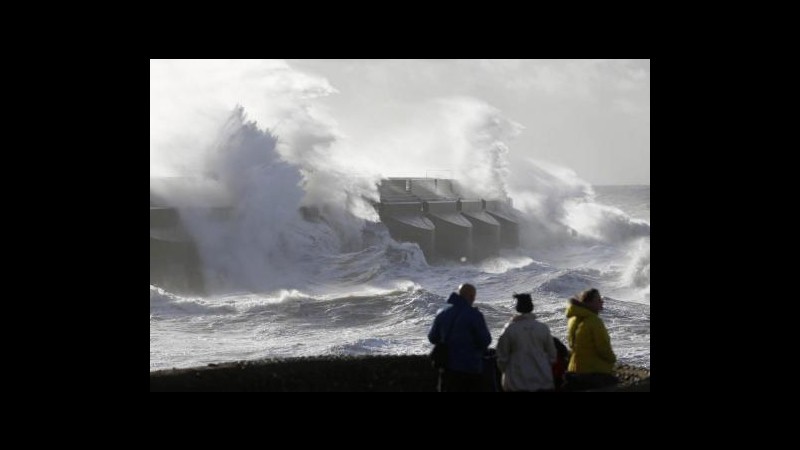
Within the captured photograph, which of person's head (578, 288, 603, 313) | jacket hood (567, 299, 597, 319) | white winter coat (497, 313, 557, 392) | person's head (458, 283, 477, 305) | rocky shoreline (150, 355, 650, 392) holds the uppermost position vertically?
person's head (458, 283, 477, 305)

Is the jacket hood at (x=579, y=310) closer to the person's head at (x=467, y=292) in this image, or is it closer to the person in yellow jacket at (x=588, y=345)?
the person in yellow jacket at (x=588, y=345)

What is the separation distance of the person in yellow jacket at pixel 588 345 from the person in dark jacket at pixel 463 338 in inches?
30.2

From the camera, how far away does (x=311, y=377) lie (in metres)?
9.27

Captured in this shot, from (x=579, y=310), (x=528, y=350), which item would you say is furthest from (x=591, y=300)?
(x=528, y=350)

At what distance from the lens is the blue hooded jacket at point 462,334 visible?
20.3 ft

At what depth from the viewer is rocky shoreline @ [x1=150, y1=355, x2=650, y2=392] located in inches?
339

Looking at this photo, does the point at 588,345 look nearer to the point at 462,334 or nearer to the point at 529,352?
the point at 529,352

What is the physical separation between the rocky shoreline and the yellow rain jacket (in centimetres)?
141

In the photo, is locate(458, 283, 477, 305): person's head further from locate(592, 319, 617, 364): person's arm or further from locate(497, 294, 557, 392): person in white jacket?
locate(592, 319, 617, 364): person's arm

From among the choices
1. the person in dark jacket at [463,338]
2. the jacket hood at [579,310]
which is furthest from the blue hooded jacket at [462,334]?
the jacket hood at [579,310]

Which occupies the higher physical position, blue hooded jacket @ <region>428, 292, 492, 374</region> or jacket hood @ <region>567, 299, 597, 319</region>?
jacket hood @ <region>567, 299, 597, 319</region>

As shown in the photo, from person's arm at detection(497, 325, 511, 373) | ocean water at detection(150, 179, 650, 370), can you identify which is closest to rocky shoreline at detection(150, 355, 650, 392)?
person's arm at detection(497, 325, 511, 373)

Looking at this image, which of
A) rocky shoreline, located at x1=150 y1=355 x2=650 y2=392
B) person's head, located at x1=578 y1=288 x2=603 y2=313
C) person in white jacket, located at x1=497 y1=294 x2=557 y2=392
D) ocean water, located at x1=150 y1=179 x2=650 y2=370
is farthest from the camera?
ocean water, located at x1=150 y1=179 x2=650 y2=370

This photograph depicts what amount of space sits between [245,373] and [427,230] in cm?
2411
